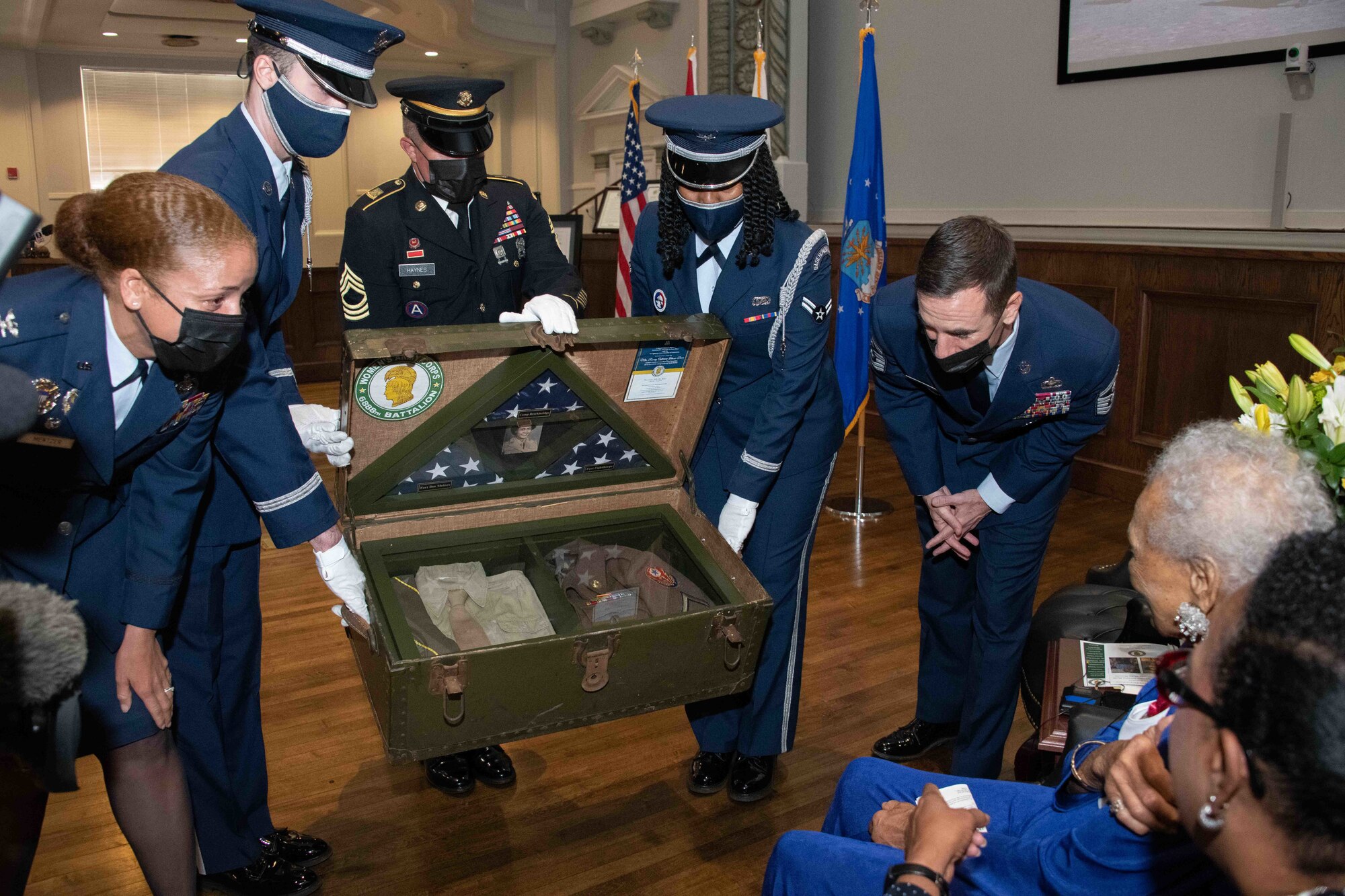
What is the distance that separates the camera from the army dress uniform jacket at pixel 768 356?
2098 millimetres

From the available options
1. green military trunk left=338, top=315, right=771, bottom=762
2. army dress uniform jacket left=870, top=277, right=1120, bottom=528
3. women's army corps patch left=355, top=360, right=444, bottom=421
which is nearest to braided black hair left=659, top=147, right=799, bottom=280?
green military trunk left=338, top=315, right=771, bottom=762

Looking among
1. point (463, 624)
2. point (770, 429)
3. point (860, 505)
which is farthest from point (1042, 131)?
point (463, 624)

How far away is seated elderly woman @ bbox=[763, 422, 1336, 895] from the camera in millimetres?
1166

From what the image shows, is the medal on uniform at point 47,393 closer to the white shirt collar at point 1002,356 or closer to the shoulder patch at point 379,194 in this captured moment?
the shoulder patch at point 379,194

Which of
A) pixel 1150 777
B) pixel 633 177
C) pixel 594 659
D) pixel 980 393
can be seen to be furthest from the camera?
pixel 633 177

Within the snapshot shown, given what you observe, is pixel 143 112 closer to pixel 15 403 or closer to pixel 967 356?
pixel 967 356

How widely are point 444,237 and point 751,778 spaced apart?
5.14 feet

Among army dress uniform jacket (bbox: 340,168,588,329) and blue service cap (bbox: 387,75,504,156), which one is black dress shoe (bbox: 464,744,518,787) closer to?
army dress uniform jacket (bbox: 340,168,588,329)

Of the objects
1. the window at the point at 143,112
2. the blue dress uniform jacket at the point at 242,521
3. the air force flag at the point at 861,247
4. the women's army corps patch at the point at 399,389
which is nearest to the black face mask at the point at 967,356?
the women's army corps patch at the point at 399,389

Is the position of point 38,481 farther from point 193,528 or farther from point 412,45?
point 412,45

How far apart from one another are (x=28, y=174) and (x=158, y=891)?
1151 centimetres

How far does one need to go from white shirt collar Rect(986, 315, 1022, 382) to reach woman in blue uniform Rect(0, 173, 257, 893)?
143cm

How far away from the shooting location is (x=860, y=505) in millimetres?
4598

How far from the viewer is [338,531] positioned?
1847 mm
